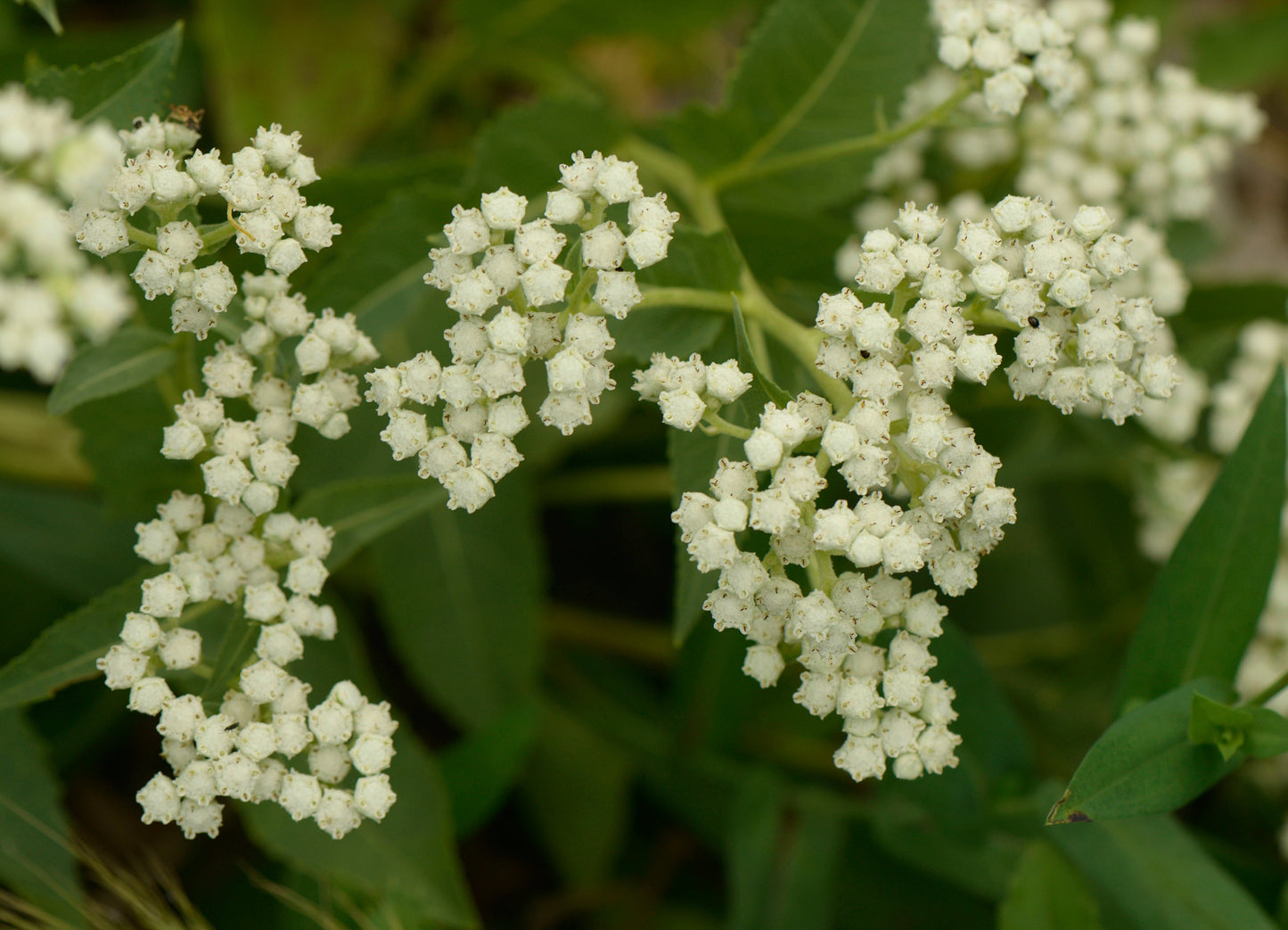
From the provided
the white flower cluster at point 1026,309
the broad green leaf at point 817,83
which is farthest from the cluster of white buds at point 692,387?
the broad green leaf at point 817,83

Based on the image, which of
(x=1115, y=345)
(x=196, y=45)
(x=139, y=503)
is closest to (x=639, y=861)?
(x=139, y=503)

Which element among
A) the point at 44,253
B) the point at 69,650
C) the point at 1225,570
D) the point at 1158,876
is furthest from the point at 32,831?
the point at 1225,570

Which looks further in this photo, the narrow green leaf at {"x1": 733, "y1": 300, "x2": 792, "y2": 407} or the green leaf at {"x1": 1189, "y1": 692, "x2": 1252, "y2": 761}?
the green leaf at {"x1": 1189, "y1": 692, "x2": 1252, "y2": 761}

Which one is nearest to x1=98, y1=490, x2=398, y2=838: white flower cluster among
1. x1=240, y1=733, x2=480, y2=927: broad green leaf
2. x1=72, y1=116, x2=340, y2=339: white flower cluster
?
x1=72, y1=116, x2=340, y2=339: white flower cluster

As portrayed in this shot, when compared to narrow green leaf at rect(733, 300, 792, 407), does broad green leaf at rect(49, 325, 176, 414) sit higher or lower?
lower

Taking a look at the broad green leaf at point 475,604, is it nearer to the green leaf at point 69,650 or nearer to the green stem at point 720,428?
the green leaf at point 69,650

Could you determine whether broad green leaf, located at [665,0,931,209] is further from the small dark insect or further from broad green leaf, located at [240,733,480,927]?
broad green leaf, located at [240,733,480,927]
